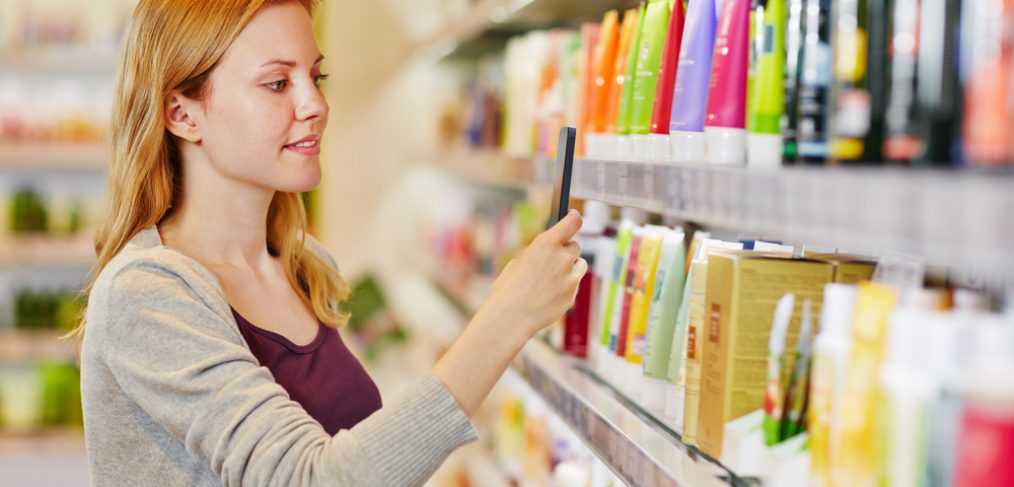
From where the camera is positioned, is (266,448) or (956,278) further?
(266,448)

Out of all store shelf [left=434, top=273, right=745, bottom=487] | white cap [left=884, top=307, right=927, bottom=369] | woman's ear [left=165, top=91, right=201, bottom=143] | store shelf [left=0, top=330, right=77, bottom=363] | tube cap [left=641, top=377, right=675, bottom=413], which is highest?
woman's ear [left=165, top=91, right=201, bottom=143]

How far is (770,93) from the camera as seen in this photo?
1.14m

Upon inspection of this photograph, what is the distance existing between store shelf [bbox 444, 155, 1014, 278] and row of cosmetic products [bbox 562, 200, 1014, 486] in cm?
9

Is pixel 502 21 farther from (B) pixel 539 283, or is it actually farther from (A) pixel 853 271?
(A) pixel 853 271

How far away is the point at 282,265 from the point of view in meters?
1.83

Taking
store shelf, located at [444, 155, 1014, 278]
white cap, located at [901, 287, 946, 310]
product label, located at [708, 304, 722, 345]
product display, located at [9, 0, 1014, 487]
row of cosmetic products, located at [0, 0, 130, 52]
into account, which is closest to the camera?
store shelf, located at [444, 155, 1014, 278]

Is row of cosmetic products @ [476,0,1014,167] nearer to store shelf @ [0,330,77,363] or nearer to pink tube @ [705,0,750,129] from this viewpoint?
pink tube @ [705,0,750,129]

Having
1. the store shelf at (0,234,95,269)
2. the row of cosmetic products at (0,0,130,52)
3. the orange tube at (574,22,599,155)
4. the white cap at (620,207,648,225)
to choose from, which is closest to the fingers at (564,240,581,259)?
the white cap at (620,207,648,225)

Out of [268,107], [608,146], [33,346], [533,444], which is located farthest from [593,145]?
[33,346]

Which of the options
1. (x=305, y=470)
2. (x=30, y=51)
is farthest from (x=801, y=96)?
(x=30, y=51)

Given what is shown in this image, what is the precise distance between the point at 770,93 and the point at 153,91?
34.9 inches

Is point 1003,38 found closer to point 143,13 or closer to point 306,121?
point 306,121

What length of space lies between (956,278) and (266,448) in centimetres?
78

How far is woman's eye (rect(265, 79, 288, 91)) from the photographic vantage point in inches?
60.2
